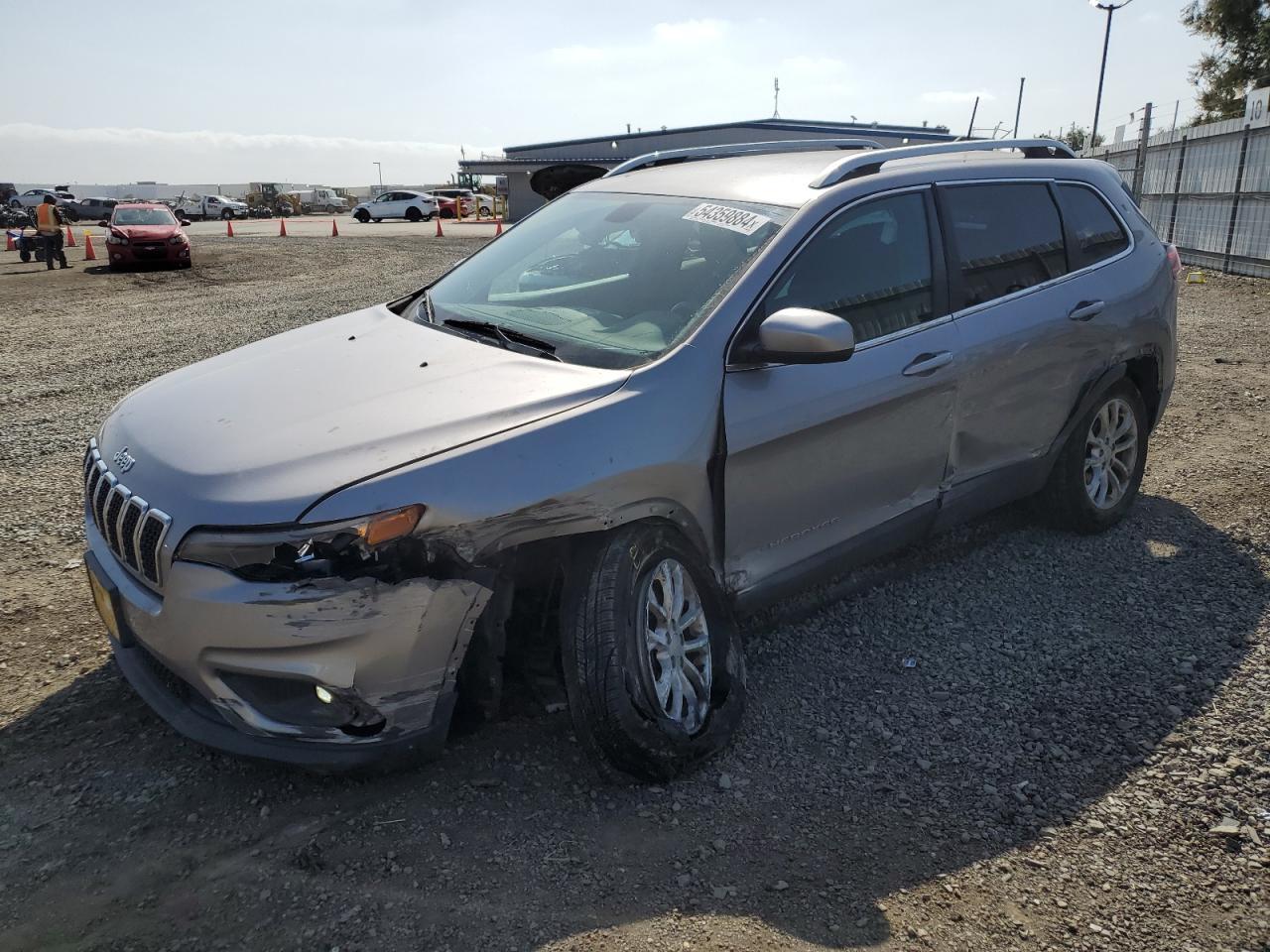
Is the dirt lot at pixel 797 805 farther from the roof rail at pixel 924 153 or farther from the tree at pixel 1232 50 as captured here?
the tree at pixel 1232 50

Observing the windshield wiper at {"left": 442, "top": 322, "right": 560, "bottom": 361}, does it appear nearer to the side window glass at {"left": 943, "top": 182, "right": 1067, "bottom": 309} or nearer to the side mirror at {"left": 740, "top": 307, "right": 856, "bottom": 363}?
the side mirror at {"left": 740, "top": 307, "right": 856, "bottom": 363}

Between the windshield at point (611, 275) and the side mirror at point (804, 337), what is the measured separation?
0.26 m

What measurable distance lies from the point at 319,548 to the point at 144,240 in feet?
66.0

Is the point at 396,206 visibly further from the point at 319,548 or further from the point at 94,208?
the point at 319,548

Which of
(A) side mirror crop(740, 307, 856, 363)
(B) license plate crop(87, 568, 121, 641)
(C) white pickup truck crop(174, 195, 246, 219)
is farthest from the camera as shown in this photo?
(C) white pickup truck crop(174, 195, 246, 219)

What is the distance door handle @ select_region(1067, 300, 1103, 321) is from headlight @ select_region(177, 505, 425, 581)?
328 centimetres

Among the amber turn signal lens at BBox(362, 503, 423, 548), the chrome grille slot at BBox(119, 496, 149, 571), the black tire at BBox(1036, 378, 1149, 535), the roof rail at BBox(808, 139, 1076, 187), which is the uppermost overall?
the roof rail at BBox(808, 139, 1076, 187)

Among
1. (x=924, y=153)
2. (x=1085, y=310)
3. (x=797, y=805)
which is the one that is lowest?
(x=797, y=805)

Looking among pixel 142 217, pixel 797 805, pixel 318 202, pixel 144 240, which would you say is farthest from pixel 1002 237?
pixel 318 202

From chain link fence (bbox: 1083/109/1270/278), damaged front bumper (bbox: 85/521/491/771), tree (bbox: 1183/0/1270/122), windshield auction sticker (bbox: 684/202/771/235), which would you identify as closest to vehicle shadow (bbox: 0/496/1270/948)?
damaged front bumper (bbox: 85/521/491/771)

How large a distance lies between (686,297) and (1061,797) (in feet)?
6.40

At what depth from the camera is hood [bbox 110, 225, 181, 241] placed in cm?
1972

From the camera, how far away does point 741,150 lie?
4602mm

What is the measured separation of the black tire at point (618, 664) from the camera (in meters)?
2.73
